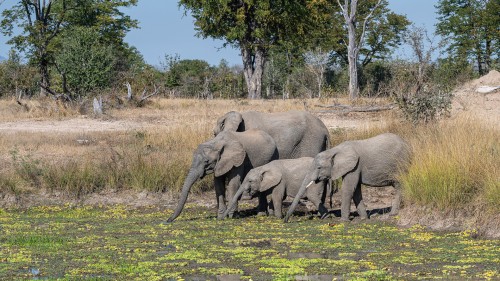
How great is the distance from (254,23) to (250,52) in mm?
2155

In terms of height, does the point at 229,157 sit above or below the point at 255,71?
below

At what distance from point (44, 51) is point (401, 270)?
37221 millimetres

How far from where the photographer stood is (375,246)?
11.5 metres

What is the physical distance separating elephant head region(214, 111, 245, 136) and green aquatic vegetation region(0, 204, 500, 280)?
7.42 feet

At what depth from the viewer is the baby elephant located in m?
14.6

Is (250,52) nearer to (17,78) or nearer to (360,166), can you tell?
(17,78)

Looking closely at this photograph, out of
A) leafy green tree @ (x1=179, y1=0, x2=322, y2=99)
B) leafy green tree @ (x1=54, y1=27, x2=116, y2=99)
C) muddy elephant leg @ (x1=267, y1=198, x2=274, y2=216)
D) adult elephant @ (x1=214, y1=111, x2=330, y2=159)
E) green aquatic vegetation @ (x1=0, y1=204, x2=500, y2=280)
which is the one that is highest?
leafy green tree @ (x1=179, y1=0, x2=322, y2=99)

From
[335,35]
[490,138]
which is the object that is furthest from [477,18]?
[490,138]

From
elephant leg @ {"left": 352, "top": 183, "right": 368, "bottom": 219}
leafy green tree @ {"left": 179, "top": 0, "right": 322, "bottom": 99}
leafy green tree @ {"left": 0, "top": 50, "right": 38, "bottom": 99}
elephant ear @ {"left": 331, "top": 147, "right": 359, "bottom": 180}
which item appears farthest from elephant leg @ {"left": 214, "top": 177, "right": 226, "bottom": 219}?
leafy green tree @ {"left": 0, "top": 50, "right": 38, "bottom": 99}

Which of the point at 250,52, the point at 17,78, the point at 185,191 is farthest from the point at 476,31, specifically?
the point at 185,191

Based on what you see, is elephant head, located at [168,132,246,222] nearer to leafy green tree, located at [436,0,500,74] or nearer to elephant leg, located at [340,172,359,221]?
elephant leg, located at [340,172,359,221]

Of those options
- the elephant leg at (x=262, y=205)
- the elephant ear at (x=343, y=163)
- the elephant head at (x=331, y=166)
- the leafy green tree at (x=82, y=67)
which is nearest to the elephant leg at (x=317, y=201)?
the elephant head at (x=331, y=166)

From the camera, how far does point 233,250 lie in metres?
11.1

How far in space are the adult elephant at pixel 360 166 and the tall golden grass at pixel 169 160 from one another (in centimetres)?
41
